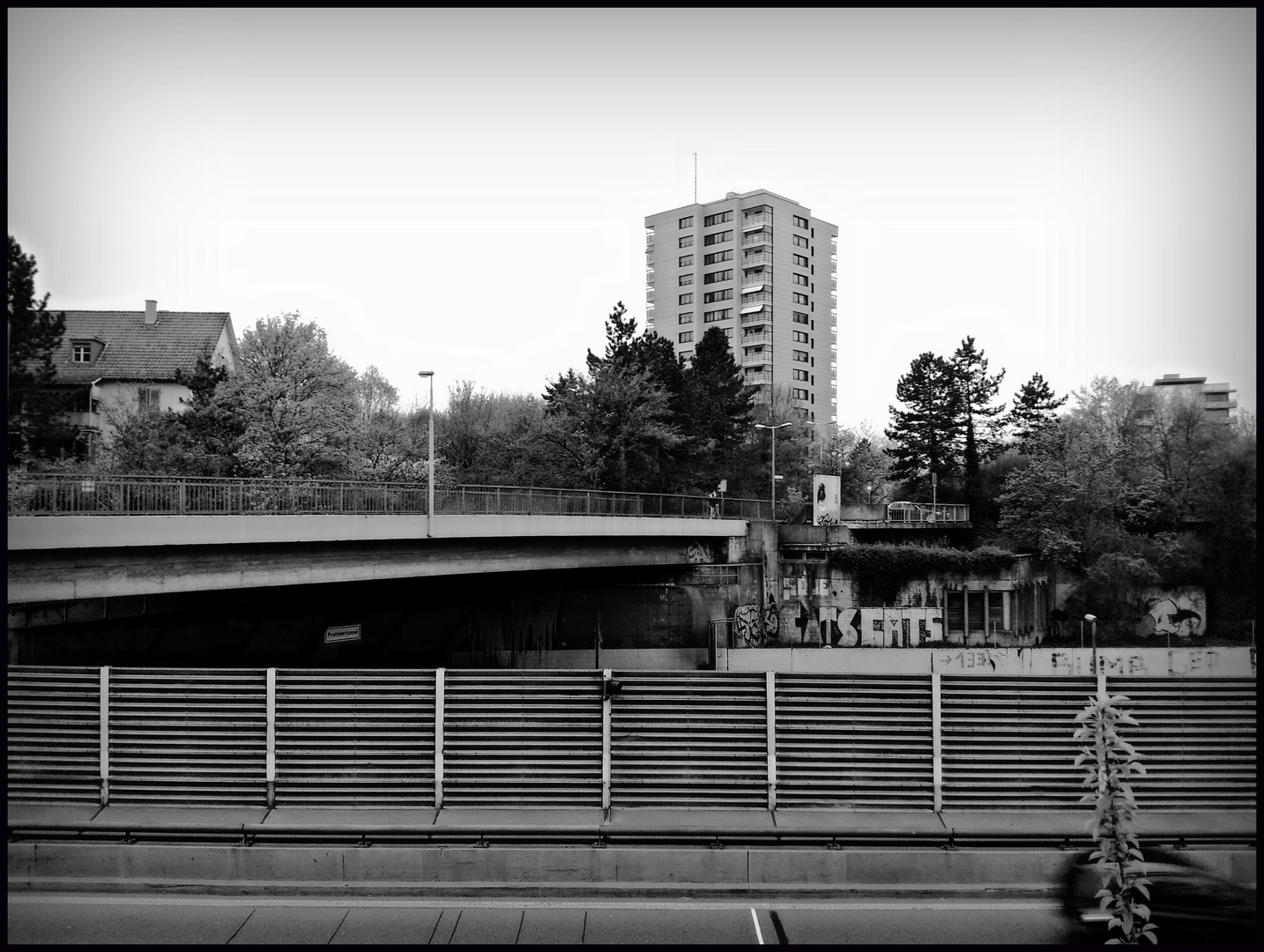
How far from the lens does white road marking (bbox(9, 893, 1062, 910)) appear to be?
947 centimetres

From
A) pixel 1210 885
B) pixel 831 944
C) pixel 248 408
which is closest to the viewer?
pixel 831 944

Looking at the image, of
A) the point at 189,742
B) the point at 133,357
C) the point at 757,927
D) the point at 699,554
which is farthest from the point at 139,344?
the point at 757,927

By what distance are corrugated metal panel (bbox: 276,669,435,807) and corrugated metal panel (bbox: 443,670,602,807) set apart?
1.11 ft

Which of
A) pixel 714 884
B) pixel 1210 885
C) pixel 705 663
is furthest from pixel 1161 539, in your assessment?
pixel 714 884

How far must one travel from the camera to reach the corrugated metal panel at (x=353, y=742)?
34.6 feet

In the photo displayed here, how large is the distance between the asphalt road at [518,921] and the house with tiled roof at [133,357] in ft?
120

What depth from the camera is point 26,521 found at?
13.9 meters

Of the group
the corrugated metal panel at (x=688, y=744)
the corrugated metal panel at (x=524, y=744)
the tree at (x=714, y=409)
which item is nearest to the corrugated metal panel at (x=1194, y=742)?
the corrugated metal panel at (x=688, y=744)

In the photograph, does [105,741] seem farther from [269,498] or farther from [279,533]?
[269,498]

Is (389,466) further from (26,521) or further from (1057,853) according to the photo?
(1057,853)

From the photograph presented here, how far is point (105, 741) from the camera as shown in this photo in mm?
10570

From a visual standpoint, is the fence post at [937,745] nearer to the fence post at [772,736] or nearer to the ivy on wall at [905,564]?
the fence post at [772,736]

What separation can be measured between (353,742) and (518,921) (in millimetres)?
3107

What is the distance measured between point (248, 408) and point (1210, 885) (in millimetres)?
36466
